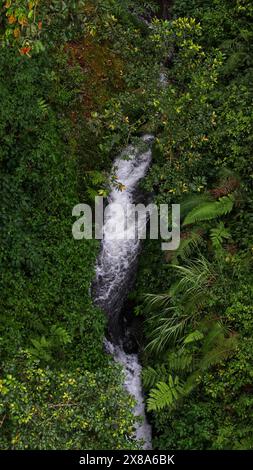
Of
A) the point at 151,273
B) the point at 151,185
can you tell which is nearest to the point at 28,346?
the point at 151,273

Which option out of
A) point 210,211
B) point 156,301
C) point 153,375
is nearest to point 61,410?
point 153,375

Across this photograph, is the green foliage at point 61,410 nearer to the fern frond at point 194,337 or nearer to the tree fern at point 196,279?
the fern frond at point 194,337

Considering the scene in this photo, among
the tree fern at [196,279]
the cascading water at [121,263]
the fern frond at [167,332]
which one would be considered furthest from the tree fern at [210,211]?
the fern frond at [167,332]

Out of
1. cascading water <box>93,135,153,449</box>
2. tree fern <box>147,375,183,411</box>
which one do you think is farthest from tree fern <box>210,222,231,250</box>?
tree fern <box>147,375,183,411</box>

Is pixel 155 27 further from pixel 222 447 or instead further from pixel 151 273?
pixel 222 447

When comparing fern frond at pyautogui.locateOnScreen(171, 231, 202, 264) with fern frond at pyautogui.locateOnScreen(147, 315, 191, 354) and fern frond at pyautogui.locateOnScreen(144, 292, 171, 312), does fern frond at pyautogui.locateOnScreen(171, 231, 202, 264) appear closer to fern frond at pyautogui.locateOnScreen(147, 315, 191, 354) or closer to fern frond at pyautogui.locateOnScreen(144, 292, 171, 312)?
fern frond at pyautogui.locateOnScreen(144, 292, 171, 312)

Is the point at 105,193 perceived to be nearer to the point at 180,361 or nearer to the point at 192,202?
the point at 192,202
